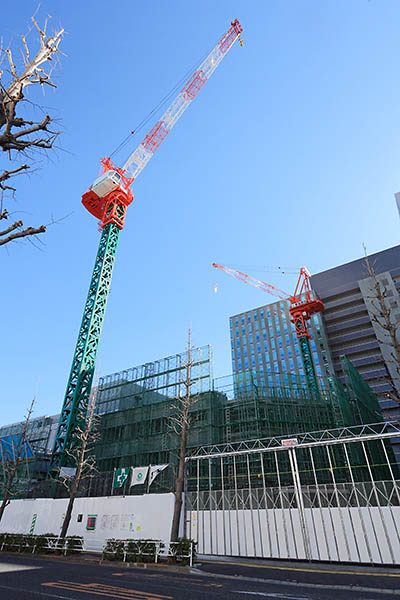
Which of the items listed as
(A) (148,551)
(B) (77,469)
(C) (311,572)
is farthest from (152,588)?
(B) (77,469)

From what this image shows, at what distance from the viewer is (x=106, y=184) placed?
165 ft

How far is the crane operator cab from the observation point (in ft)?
165

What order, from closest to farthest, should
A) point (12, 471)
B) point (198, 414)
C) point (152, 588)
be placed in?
point (152, 588)
point (12, 471)
point (198, 414)

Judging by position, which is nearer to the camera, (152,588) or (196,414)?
(152,588)

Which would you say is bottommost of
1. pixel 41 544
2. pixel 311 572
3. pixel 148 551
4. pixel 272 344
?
pixel 311 572

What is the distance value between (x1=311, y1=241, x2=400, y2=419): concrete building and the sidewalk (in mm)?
65728

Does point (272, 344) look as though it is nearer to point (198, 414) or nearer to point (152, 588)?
point (198, 414)

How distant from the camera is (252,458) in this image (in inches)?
1121

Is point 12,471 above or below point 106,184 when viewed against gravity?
below

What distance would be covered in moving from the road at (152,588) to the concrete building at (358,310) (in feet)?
228

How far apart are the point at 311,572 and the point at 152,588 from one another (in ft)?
19.2

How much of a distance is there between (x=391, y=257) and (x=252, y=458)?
7142cm

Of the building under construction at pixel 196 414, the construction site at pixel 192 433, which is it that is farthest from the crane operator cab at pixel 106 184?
the building under construction at pixel 196 414

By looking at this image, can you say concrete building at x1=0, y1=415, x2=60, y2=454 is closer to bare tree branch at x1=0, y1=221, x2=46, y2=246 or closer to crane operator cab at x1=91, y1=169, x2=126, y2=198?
crane operator cab at x1=91, y1=169, x2=126, y2=198
